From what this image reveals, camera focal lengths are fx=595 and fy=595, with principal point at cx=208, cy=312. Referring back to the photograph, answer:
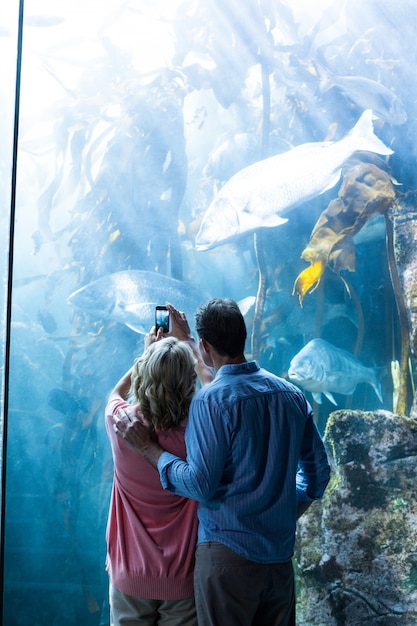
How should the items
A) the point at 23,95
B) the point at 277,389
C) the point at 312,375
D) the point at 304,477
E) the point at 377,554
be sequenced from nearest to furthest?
1. the point at 277,389
2. the point at 304,477
3. the point at 377,554
4. the point at 312,375
5. the point at 23,95

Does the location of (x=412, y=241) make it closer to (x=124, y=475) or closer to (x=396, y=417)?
(x=396, y=417)

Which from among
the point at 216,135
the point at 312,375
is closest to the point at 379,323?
the point at 312,375

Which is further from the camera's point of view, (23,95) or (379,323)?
(23,95)

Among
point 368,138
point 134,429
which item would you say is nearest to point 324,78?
point 368,138

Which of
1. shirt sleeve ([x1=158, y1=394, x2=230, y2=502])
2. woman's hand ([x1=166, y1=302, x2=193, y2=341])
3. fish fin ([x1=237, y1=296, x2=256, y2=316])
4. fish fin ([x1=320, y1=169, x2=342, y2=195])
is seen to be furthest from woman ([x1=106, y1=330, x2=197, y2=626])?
fish fin ([x1=320, y1=169, x2=342, y2=195])

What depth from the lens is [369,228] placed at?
12.3ft

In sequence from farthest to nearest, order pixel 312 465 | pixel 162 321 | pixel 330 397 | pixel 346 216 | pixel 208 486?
pixel 346 216 → pixel 330 397 → pixel 162 321 → pixel 312 465 → pixel 208 486

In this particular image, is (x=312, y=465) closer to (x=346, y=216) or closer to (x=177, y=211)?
(x=346, y=216)

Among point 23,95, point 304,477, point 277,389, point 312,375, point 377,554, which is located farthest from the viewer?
point 23,95

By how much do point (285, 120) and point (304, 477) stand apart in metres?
2.59

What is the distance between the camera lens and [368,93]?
3.80 meters

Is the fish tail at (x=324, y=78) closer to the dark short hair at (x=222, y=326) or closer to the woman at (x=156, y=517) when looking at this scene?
the dark short hair at (x=222, y=326)

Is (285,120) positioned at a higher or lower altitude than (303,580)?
higher

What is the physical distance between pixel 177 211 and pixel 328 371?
139cm
